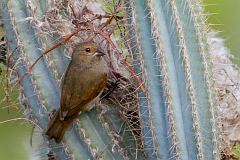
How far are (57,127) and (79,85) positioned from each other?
21cm

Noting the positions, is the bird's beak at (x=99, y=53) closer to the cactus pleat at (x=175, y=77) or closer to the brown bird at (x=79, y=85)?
the brown bird at (x=79, y=85)

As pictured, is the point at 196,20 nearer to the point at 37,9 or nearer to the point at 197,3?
the point at 197,3

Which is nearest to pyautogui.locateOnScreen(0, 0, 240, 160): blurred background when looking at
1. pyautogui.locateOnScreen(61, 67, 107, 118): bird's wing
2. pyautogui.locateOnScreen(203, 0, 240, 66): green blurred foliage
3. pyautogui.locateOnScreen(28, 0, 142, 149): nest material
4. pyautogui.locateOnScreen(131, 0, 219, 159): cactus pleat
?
pyautogui.locateOnScreen(203, 0, 240, 66): green blurred foliage

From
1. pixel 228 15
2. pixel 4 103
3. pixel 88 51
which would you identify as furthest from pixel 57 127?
pixel 228 15

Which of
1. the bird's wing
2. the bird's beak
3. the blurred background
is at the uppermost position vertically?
the bird's beak

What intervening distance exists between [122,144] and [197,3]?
64 cm

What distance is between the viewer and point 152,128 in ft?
11.6

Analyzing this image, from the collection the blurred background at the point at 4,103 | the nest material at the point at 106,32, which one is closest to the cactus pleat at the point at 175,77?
the nest material at the point at 106,32

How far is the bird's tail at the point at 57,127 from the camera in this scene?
3.66 metres

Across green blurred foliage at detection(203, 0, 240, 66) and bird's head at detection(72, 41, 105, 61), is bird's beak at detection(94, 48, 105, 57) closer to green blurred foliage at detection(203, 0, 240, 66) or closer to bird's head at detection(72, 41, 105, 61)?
bird's head at detection(72, 41, 105, 61)

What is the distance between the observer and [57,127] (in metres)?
3.67

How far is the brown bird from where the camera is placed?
3688 millimetres

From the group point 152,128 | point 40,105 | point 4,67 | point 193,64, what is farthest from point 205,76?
point 4,67

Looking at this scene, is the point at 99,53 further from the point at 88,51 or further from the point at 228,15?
the point at 228,15
